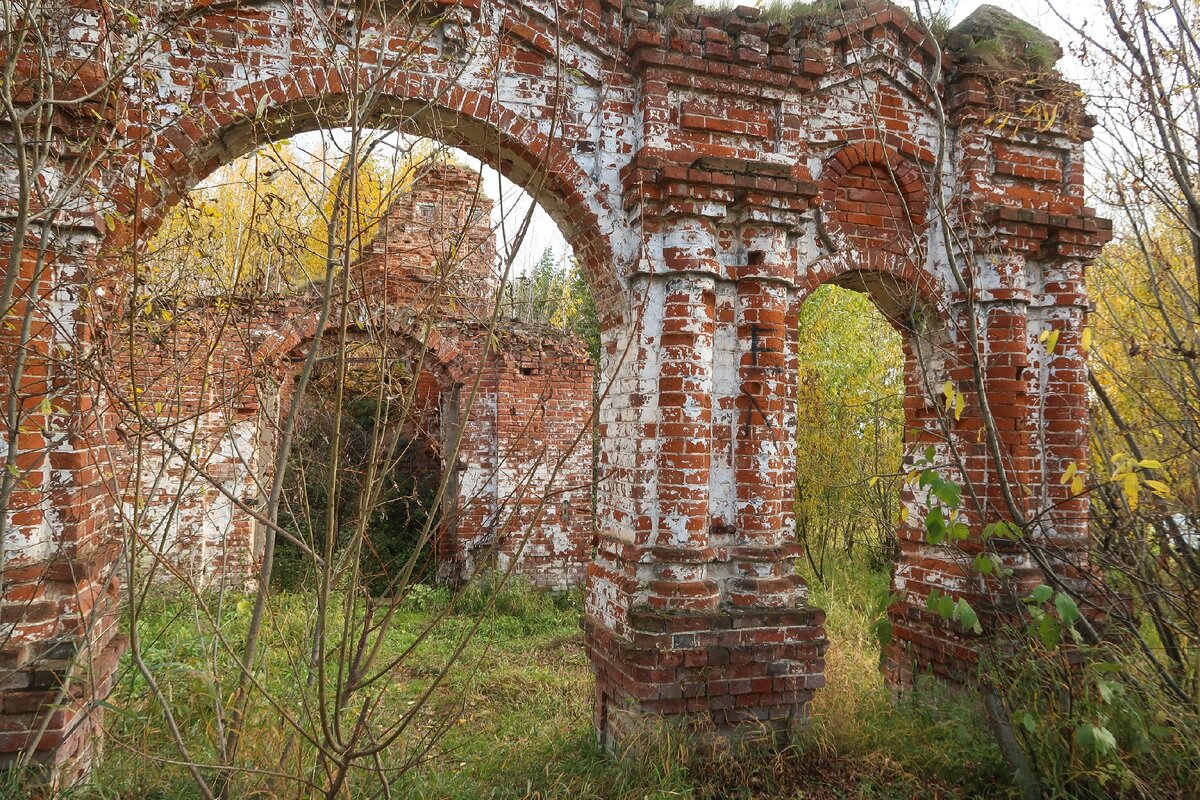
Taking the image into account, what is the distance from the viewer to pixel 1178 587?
12.7ft

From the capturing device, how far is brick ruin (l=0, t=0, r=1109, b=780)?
3.41 m

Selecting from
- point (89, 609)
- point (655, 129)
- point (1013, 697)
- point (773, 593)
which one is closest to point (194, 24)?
point (655, 129)

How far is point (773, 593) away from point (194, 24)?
14.3 feet

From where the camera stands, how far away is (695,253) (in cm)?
427

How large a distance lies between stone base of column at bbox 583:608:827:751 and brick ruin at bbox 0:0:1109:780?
0.05 ft

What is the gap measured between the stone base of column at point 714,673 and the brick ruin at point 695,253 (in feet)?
0.05

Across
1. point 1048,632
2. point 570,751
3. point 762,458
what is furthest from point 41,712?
point 1048,632

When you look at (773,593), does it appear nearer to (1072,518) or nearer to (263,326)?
(1072,518)

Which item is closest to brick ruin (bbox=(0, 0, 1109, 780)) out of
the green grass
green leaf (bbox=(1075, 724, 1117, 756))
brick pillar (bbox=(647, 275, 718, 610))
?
brick pillar (bbox=(647, 275, 718, 610))

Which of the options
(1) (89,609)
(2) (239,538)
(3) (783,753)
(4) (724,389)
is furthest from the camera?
(2) (239,538)

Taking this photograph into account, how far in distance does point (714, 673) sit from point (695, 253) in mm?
2368

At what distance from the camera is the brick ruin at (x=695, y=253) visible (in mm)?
3412

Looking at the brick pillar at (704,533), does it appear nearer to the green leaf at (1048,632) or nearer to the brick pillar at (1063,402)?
the green leaf at (1048,632)

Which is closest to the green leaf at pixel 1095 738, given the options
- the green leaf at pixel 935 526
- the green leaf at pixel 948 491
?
the green leaf at pixel 935 526
